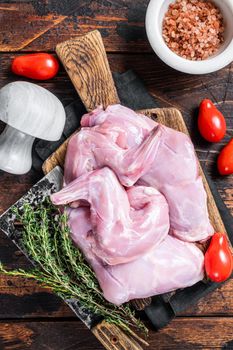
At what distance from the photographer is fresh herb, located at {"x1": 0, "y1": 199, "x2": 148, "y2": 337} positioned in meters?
1.66

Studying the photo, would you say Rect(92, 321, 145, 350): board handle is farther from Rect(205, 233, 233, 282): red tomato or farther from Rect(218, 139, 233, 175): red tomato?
Rect(218, 139, 233, 175): red tomato

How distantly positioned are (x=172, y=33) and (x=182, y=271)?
0.66 metres

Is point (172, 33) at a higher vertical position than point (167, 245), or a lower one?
higher

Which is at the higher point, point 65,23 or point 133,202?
point 65,23

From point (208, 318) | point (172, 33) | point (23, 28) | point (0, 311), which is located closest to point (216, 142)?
point (172, 33)

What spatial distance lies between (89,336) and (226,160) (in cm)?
68

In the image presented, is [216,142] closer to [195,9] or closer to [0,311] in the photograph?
[195,9]

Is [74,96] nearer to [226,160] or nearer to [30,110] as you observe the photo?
[30,110]

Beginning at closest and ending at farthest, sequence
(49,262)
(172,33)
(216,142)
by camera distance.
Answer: (49,262)
(172,33)
(216,142)

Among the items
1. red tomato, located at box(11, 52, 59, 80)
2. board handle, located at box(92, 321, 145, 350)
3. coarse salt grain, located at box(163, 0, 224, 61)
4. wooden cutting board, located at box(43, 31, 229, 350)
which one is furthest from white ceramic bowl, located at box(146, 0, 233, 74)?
board handle, located at box(92, 321, 145, 350)

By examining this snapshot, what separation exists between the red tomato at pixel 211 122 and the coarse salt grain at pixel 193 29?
0.15 metres

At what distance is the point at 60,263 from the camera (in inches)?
67.2

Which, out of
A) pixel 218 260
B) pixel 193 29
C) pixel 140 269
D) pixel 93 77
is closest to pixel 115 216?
pixel 140 269

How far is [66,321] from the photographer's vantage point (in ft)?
6.30
